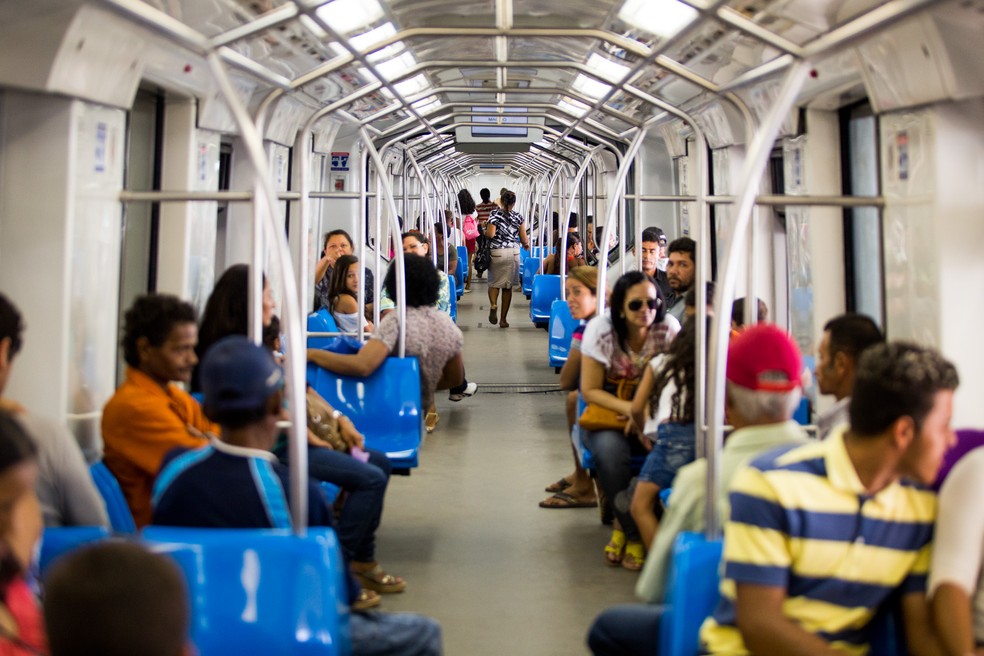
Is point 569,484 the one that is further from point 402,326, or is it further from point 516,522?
point 402,326

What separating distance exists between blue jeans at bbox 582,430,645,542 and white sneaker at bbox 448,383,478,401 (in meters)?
4.31

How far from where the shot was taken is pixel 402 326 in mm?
5676

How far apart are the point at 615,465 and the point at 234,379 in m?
2.79

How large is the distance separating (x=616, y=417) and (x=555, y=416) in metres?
3.82

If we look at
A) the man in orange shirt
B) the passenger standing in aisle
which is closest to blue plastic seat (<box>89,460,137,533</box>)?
the man in orange shirt

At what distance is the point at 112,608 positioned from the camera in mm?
1385

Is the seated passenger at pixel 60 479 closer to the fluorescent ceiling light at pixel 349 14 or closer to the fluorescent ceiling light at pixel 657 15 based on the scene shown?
the fluorescent ceiling light at pixel 349 14

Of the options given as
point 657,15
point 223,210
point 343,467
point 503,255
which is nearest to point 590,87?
point 223,210

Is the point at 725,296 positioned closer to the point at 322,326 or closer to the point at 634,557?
the point at 634,557

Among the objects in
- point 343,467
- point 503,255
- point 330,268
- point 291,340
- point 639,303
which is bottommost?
point 343,467

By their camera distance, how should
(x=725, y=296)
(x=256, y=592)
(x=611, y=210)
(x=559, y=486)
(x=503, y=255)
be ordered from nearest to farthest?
(x=256, y=592)
(x=725, y=296)
(x=559, y=486)
(x=611, y=210)
(x=503, y=255)

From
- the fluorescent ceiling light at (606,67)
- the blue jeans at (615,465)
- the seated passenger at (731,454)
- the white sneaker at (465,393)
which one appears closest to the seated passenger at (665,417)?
the blue jeans at (615,465)

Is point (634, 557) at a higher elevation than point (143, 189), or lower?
lower

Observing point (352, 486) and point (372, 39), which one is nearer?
point (352, 486)
